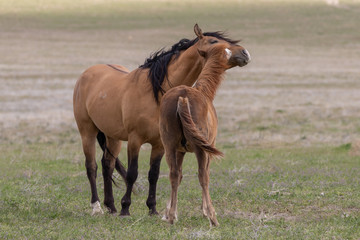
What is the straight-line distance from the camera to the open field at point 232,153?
7.11 meters

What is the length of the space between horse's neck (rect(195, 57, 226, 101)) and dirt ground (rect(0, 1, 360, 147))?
8.70 meters

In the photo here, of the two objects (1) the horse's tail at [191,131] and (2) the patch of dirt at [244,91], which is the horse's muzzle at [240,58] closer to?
(1) the horse's tail at [191,131]

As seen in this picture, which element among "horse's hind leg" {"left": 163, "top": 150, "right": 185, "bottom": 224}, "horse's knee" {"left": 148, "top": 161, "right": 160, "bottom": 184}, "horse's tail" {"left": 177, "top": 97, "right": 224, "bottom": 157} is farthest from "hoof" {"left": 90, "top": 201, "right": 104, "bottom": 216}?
"horse's tail" {"left": 177, "top": 97, "right": 224, "bottom": 157}

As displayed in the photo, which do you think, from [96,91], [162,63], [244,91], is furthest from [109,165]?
[244,91]

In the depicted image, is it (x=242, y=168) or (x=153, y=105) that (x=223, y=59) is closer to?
(x=153, y=105)

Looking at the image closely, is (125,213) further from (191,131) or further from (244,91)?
(244,91)

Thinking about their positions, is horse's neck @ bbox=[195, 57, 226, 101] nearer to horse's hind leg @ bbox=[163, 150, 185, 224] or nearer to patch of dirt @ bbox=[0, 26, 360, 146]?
horse's hind leg @ bbox=[163, 150, 185, 224]

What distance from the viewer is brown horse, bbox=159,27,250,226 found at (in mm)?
6680

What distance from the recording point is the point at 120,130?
26.8ft

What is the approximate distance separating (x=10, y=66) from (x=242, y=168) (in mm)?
31294

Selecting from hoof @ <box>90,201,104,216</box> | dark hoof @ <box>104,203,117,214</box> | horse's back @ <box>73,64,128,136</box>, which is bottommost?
dark hoof @ <box>104,203,117,214</box>

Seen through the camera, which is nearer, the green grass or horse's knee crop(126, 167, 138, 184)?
the green grass

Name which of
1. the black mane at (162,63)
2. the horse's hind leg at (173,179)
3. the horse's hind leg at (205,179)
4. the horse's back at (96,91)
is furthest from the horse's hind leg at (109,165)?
the horse's hind leg at (205,179)

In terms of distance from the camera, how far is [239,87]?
32.2 metres
